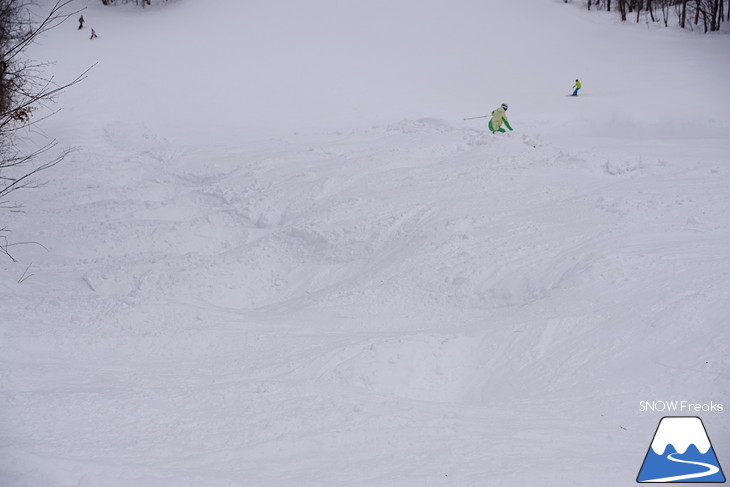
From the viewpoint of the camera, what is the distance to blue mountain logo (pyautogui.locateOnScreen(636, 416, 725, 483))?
4.28 meters

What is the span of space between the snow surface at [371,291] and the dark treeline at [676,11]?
38.0 feet

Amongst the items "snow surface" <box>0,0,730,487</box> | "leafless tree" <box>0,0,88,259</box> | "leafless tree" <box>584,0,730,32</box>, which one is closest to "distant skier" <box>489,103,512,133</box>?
"snow surface" <box>0,0,730,487</box>

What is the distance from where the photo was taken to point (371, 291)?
31.0 ft

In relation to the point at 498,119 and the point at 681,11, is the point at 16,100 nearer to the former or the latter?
the point at 498,119

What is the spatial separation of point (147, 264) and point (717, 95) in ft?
61.2

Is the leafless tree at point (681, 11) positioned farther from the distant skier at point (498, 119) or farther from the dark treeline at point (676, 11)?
the distant skier at point (498, 119)

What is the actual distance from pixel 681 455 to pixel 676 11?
39.8m

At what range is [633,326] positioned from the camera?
686cm

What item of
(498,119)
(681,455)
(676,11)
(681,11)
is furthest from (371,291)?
(676,11)

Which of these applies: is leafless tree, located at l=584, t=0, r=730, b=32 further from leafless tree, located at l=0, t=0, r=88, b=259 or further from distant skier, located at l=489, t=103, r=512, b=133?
leafless tree, located at l=0, t=0, r=88, b=259

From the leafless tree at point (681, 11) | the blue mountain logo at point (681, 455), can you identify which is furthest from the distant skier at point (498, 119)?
the leafless tree at point (681, 11)

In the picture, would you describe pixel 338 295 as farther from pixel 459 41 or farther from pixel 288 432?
pixel 459 41

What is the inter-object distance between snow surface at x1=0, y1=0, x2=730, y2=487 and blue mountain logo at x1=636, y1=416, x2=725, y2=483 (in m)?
0.13

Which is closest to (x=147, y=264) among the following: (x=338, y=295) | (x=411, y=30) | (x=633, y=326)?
(x=338, y=295)
